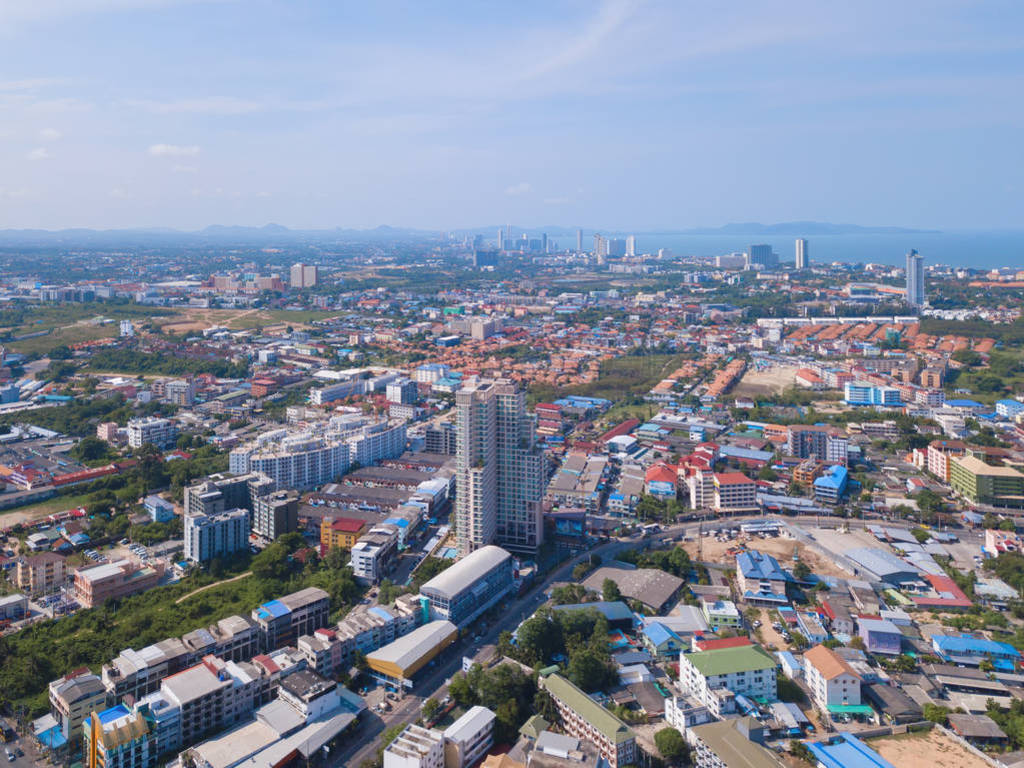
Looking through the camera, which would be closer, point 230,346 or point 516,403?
point 516,403

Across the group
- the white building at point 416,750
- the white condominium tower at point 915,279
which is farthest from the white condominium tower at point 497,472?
the white condominium tower at point 915,279

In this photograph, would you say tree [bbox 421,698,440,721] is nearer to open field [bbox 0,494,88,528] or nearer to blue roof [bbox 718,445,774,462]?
open field [bbox 0,494,88,528]

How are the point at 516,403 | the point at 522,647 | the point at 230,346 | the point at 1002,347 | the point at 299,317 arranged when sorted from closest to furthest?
the point at 522,647, the point at 516,403, the point at 1002,347, the point at 230,346, the point at 299,317

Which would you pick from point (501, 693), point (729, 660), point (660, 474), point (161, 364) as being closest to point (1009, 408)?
point (660, 474)

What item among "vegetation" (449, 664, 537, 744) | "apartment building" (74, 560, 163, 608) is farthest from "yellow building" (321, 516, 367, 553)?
"vegetation" (449, 664, 537, 744)

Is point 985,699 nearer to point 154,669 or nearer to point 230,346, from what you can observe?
point 154,669

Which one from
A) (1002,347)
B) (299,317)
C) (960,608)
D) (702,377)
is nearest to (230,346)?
(299,317)

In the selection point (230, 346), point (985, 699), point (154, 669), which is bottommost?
point (985, 699)
